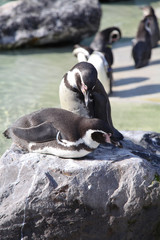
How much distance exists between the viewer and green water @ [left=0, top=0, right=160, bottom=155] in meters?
6.40

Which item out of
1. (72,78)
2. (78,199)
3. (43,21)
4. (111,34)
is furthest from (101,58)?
(78,199)

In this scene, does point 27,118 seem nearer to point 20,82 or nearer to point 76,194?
point 76,194

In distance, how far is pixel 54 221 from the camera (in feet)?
10.9

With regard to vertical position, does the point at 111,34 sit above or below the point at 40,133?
below

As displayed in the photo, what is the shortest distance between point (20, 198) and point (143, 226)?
981 mm

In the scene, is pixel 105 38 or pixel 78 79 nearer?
pixel 78 79

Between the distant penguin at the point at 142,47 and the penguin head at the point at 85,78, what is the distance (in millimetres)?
4889

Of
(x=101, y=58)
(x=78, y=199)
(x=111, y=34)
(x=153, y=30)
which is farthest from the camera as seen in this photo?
(x=153, y=30)

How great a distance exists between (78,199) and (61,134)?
20.8 inches

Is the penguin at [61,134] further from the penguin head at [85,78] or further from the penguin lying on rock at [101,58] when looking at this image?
the penguin lying on rock at [101,58]

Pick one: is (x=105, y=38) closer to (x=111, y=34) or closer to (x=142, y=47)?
(x=111, y=34)

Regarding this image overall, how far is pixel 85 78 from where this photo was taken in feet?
13.1

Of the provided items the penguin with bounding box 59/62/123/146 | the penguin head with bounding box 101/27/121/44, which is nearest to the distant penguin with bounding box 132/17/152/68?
the penguin head with bounding box 101/27/121/44

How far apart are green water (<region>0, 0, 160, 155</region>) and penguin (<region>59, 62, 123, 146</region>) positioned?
1.11m
